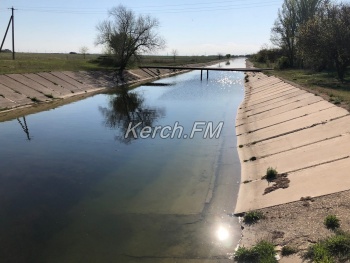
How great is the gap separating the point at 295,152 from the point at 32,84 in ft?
98.2

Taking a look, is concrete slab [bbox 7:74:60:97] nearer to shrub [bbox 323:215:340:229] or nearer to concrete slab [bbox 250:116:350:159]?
concrete slab [bbox 250:116:350:159]

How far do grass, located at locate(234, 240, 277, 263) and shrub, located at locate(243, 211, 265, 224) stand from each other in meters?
1.37

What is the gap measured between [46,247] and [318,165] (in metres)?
8.46

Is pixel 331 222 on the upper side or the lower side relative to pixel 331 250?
upper

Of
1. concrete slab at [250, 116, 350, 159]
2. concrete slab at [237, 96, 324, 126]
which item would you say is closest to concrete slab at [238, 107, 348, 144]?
concrete slab at [250, 116, 350, 159]

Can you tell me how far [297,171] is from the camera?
11.4 meters

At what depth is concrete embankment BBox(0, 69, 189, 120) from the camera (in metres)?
28.4

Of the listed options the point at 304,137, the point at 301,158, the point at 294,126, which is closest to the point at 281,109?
the point at 294,126

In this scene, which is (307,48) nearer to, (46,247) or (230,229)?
(230,229)

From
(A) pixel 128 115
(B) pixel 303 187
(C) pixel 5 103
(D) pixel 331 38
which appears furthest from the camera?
(D) pixel 331 38

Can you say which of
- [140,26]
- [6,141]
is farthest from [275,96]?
[140,26]

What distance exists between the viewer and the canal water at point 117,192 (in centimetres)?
800

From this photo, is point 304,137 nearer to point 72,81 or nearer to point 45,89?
point 45,89

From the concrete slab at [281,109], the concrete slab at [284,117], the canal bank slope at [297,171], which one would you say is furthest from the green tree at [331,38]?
the concrete slab at [284,117]
